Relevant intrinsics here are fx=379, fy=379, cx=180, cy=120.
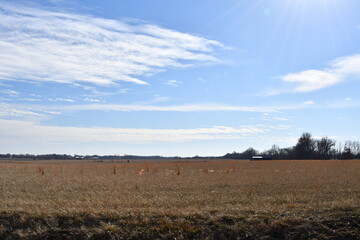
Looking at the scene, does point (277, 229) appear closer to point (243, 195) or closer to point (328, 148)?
point (243, 195)

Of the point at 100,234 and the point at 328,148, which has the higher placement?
the point at 328,148

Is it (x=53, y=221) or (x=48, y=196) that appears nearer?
(x=53, y=221)

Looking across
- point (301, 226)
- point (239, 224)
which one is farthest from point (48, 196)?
point (301, 226)

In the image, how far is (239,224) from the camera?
10789mm

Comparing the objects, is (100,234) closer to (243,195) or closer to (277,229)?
(277,229)

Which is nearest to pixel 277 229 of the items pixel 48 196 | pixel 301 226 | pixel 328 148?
pixel 301 226

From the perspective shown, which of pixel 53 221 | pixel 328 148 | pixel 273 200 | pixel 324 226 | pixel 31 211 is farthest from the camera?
pixel 328 148

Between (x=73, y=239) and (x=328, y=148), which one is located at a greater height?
(x=328, y=148)

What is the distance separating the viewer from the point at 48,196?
738 inches

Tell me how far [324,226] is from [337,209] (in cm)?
175

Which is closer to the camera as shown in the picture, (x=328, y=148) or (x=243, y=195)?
(x=243, y=195)

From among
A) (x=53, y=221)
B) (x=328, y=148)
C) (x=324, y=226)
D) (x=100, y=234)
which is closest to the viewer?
(x=324, y=226)

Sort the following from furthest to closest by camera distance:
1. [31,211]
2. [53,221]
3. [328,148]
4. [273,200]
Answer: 1. [328,148]
2. [273,200]
3. [31,211]
4. [53,221]

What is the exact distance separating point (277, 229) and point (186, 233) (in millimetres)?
2520
